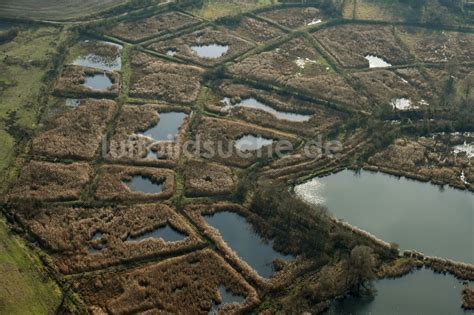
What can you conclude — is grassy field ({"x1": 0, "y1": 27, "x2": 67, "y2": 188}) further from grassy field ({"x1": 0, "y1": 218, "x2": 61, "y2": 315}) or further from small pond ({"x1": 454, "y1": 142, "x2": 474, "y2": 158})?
small pond ({"x1": 454, "y1": 142, "x2": 474, "y2": 158})

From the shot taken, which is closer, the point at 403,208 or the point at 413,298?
the point at 413,298

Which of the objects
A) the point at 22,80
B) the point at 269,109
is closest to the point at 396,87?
the point at 269,109

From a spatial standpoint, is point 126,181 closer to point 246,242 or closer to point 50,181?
point 50,181

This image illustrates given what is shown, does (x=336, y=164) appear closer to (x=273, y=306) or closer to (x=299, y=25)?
(x=273, y=306)

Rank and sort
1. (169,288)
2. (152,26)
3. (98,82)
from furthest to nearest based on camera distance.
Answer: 1. (152,26)
2. (98,82)
3. (169,288)

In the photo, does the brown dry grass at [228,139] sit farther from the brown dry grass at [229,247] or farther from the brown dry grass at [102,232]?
the brown dry grass at [102,232]

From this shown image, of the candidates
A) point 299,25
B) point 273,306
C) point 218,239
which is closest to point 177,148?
point 218,239

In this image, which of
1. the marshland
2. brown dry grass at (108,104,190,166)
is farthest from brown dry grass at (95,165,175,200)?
brown dry grass at (108,104,190,166)

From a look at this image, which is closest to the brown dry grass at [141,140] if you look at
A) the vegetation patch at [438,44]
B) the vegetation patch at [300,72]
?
the vegetation patch at [300,72]
